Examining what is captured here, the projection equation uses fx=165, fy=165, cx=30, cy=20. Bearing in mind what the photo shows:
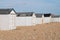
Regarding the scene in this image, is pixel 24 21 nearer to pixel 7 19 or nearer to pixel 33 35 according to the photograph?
pixel 7 19

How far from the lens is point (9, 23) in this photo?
927 inches

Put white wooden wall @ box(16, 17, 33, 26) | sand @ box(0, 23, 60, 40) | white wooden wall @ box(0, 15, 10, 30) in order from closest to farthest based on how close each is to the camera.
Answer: sand @ box(0, 23, 60, 40) < white wooden wall @ box(0, 15, 10, 30) < white wooden wall @ box(16, 17, 33, 26)

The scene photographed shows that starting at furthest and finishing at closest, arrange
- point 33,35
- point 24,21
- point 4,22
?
point 24,21 < point 4,22 < point 33,35

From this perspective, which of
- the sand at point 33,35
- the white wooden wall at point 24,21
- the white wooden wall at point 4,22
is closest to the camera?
the sand at point 33,35

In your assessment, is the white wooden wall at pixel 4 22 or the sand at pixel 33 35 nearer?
the sand at pixel 33 35

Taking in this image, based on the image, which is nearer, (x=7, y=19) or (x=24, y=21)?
(x=7, y=19)

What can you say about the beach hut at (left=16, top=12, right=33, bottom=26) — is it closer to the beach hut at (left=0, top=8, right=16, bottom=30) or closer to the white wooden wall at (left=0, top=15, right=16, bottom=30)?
the beach hut at (left=0, top=8, right=16, bottom=30)

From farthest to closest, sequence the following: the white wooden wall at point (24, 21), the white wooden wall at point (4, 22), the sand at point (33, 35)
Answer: the white wooden wall at point (24, 21), the white wooden wall at point (4, 22), the sand at point (33, 35)

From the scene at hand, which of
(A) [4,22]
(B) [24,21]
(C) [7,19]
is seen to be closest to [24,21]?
(B) [24,21]

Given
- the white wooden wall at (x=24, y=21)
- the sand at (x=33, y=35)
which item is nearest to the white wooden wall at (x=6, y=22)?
the sand at (x=33, y=35)

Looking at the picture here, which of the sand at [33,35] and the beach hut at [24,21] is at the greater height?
the beach hut at [24,21]

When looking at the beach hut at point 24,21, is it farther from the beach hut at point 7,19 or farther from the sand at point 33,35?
the sand at point 33,35

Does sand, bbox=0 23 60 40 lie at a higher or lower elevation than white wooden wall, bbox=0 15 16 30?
lower

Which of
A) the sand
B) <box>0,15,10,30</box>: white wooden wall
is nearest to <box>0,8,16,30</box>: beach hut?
<box>0,15,10,30</box>: white wooden wall
